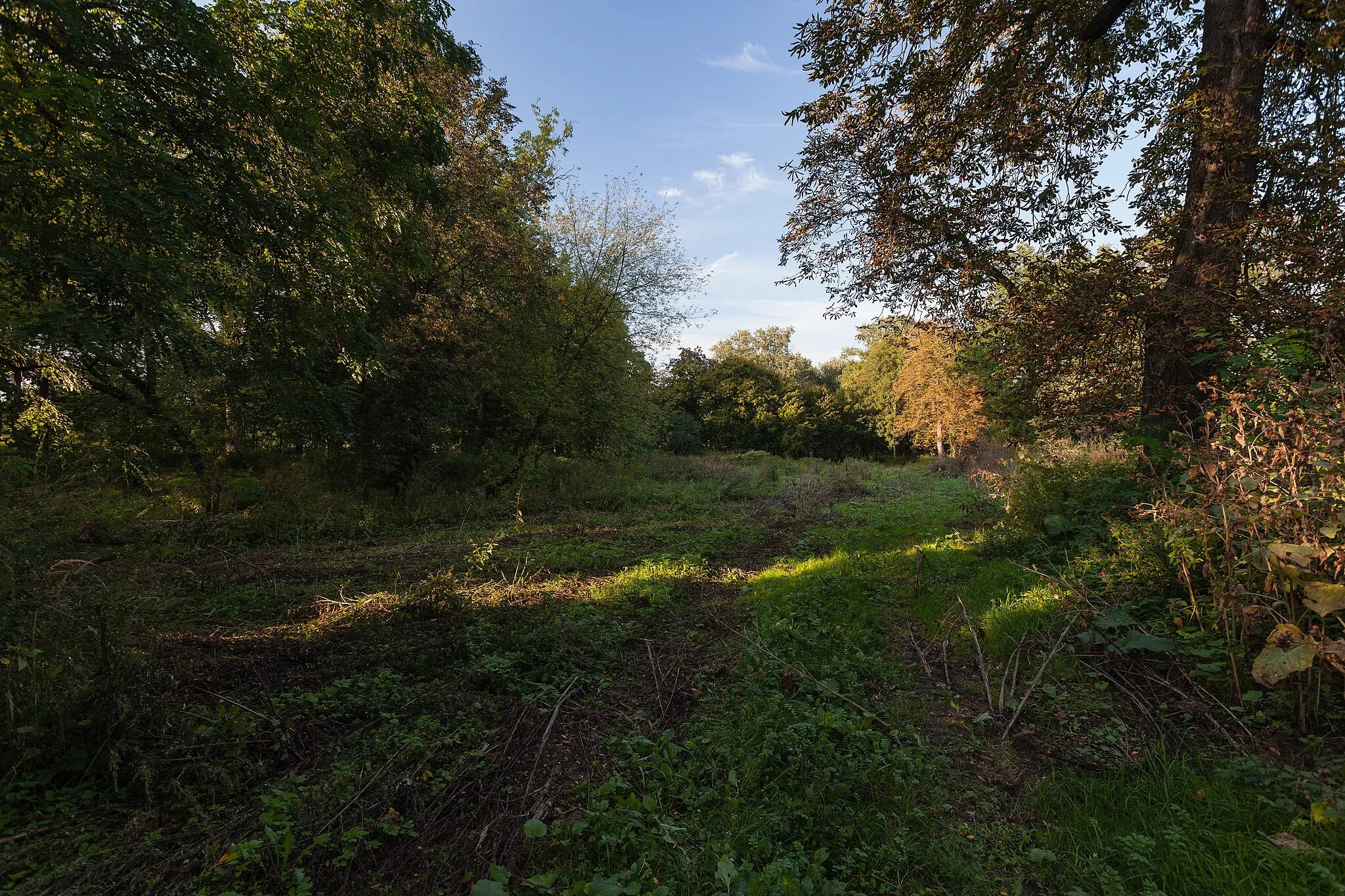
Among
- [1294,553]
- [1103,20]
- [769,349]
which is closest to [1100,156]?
[1103,20]

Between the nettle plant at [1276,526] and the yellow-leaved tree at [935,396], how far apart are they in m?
18.3

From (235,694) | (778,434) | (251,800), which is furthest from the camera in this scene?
(778,434)

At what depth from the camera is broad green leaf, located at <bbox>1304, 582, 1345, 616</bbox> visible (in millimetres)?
2373

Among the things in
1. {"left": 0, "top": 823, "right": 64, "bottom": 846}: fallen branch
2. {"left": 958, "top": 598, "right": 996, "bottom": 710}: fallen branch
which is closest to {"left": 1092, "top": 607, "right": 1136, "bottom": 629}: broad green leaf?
{"left": 958, "top": 598, "right": 996, "bottom": 710}: fallen branch

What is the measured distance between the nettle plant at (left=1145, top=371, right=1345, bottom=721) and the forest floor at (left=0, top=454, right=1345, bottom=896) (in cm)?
49

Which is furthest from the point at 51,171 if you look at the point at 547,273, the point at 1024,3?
the point at 547,273

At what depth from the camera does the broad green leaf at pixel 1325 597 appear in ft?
7.79

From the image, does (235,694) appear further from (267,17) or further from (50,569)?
(267,17)

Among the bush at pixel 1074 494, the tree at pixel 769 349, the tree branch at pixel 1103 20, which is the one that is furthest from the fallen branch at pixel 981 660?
the tree at pixel 769 349

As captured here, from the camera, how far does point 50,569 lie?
3.34 meters

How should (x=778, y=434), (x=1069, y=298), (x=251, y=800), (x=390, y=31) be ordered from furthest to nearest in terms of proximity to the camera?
(x=778, y=434) → (x=390, y=31) → (x=1069, y=298) → (x=251, y=800)

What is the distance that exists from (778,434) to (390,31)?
101ft

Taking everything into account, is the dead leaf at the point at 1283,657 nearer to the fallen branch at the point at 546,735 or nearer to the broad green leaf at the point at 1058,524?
the broad green leaf at the point at 1058,524

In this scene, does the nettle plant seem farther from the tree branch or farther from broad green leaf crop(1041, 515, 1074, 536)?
the tree branch
